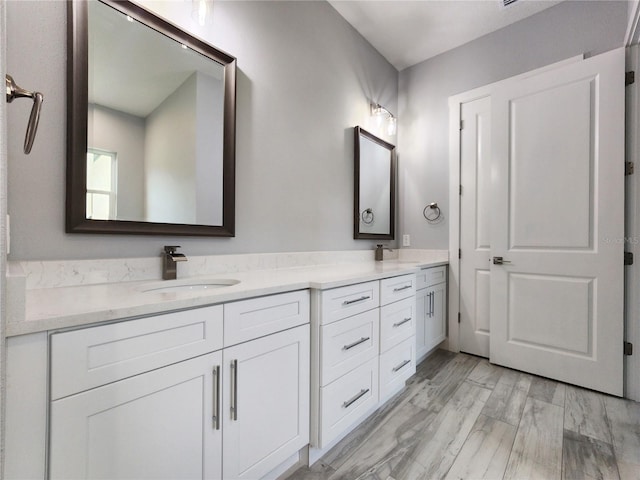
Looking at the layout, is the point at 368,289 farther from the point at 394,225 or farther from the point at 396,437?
the point at 394,225

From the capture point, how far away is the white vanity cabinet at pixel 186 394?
0.70 metres

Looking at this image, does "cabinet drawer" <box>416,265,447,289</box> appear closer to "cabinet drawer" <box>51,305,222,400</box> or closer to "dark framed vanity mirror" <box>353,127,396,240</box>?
"dark framed vanity mirror" <box>353,127,396,240</box>

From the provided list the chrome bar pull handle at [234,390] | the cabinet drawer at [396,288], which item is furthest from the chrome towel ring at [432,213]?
the chrome bar pull handle at [234,390]

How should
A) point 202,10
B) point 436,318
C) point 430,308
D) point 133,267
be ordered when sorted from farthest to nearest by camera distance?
point 436,318 → point 430,308 → point 202,10 → point 133,267

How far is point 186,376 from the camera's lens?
35.1 inches

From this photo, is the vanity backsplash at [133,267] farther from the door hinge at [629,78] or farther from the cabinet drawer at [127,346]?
the door hinge at [629,78]

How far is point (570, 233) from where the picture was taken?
80.9 inches

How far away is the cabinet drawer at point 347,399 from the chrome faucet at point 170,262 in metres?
0.85

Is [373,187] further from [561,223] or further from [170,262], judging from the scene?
[170,262]

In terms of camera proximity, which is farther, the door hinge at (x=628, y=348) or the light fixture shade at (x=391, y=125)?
the light fixture shade at (x=391, y=125)

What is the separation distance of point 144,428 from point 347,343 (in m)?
0.88

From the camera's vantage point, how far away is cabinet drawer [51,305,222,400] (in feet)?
2.24

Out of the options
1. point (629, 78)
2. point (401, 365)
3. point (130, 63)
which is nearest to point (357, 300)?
point (401, 365)

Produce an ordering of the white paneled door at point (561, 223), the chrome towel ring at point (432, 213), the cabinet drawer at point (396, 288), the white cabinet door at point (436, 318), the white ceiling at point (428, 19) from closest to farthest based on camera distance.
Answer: the cabinet drawer at point (396, 288), the white paneled door at point (561, 223), the white ceiling at point (428, 19), the white cabinet door at point (436, 318), the chrome towel ring at point (432, 213)
